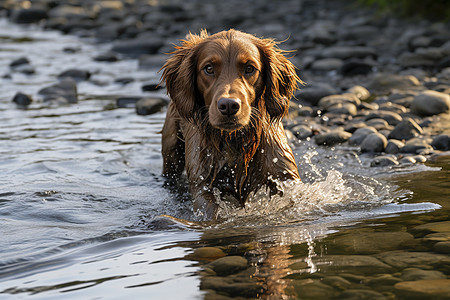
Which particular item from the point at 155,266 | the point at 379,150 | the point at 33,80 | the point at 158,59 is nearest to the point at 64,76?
the point at 33,80

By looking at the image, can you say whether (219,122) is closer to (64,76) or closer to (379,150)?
(379,150)

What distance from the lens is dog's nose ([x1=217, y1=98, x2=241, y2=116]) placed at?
15.2ft

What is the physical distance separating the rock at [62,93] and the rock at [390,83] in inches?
184

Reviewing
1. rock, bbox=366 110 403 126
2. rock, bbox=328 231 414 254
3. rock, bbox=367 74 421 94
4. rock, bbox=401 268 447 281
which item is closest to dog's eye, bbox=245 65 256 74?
rock, bbox=328 231 414 254

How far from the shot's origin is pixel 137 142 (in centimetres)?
805

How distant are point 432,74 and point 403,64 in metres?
0.91

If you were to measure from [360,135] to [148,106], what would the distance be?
338 centimetres

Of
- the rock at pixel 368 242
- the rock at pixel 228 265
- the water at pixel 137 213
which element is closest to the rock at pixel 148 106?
the water at pixel 137 213

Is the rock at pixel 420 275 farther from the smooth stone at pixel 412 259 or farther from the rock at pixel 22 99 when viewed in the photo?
the rock at pixel 22 99

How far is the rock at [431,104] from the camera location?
8141 millimetres

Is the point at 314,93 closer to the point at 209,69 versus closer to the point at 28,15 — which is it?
the point at 209,69

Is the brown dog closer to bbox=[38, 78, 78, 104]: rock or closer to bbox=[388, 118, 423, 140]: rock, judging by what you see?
bbox=[388, 118, 423, 140]: rock

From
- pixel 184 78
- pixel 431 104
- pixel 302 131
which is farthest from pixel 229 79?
pixel 431 104

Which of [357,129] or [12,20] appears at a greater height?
[12,20]
